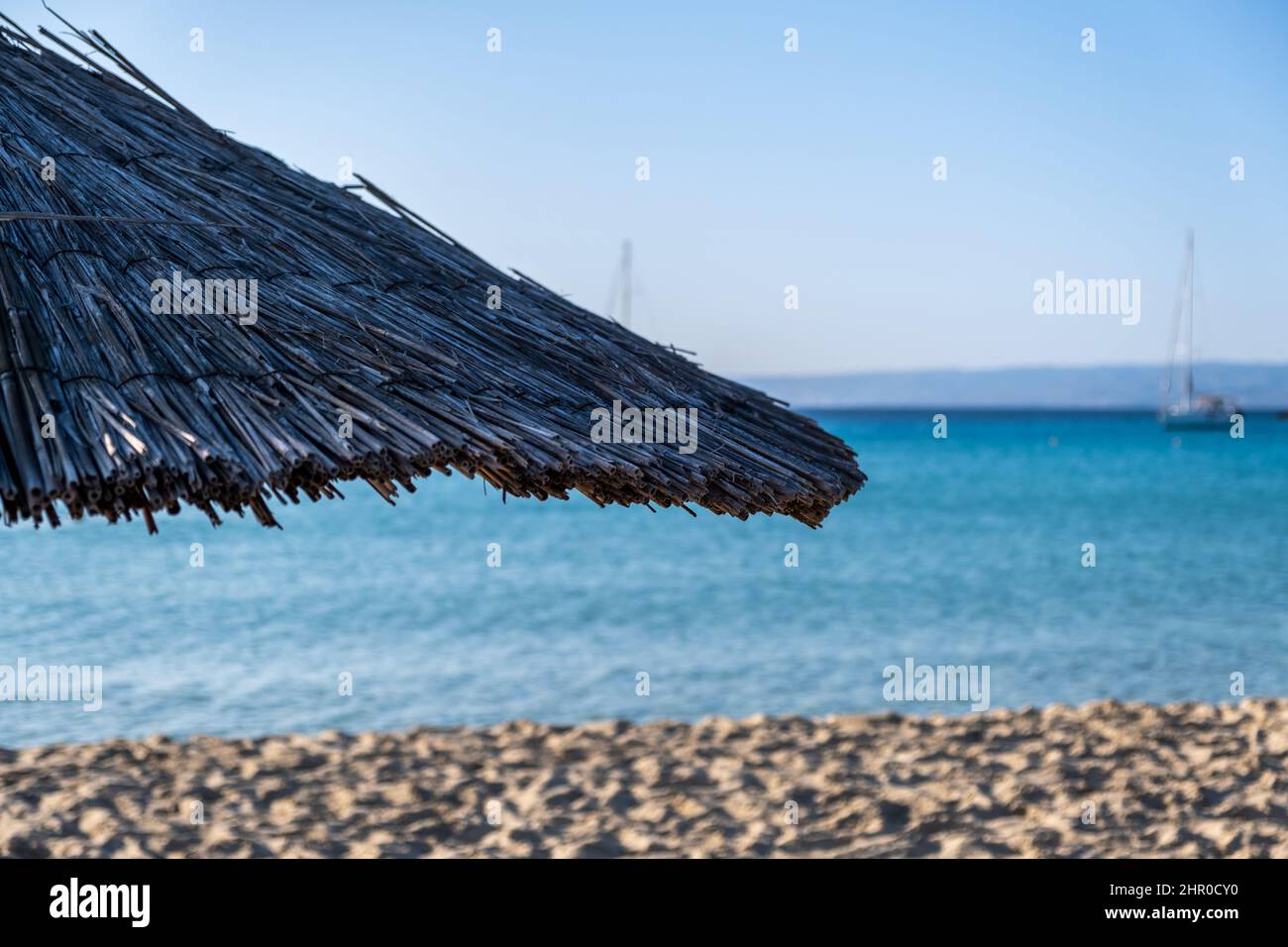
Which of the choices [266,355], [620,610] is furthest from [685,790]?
[620,610]

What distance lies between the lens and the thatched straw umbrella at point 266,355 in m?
2.27

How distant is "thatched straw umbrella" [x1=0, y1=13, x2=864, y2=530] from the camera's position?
2273 millimetres

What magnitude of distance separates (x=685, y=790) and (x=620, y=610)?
898cm

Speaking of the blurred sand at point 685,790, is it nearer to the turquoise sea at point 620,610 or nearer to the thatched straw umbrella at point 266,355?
the turquoise sea at point 620,610

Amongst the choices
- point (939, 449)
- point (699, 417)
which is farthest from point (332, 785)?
point (939, 449)

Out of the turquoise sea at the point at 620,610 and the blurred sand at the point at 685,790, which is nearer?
the blurred sand at the point at 685,790

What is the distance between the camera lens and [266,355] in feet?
8.47

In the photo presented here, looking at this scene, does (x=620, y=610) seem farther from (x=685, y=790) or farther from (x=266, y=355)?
(x=266, y=355)

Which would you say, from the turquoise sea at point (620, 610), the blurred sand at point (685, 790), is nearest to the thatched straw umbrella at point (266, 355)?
the blurred sand at point (685, 790)

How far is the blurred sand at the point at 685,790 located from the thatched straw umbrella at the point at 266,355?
8.21ft

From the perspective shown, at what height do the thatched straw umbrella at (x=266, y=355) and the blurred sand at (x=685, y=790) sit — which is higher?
the thatched straw umbrella at (x=266, y=355)
